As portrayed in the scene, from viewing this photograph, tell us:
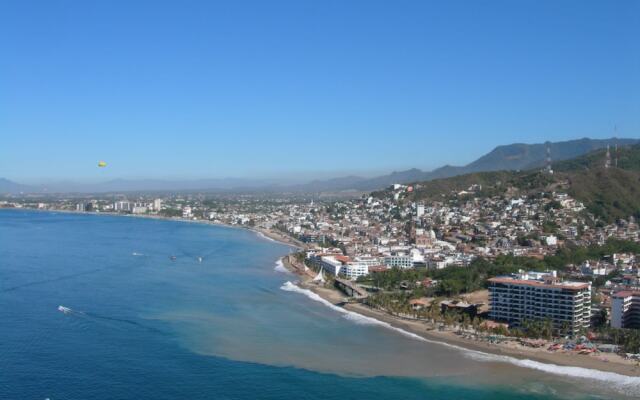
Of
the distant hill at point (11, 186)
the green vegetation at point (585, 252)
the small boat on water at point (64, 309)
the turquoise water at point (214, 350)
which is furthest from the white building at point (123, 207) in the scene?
the distant hill at point (11, 186)

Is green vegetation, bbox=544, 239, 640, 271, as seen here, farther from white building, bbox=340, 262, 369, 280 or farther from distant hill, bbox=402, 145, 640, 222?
distant hill, bbox=402, 145, 640, 222

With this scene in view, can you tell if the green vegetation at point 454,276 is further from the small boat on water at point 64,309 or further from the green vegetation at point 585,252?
the small boat on water at point 64,309

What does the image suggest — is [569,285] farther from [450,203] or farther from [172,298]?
[450,203]

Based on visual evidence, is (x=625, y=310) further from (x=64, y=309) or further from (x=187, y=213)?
(x=187, y=213)

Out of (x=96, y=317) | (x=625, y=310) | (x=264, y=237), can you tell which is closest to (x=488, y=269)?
(x=625, y=310)

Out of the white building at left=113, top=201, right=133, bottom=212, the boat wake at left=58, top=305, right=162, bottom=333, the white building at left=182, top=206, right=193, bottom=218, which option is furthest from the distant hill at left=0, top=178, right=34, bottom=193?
the boat wake at left=58, top=305, right=162, bottom=333
